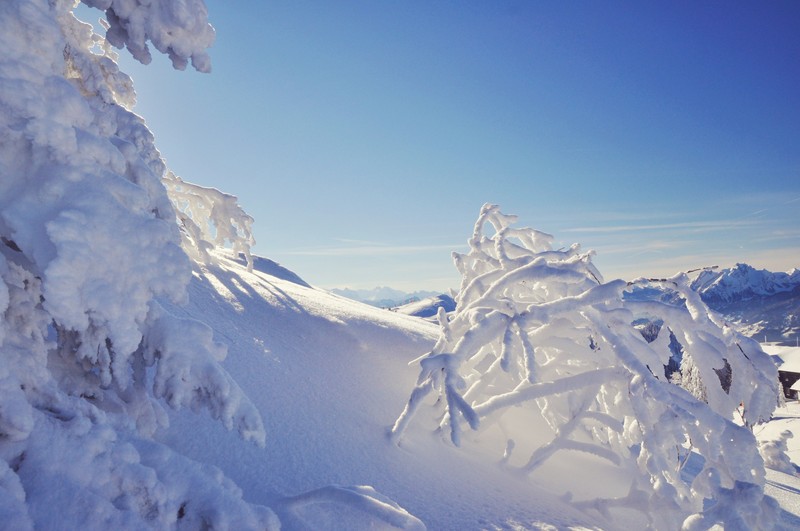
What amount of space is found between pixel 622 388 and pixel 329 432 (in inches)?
132

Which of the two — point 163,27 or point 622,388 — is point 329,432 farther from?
point 163,27

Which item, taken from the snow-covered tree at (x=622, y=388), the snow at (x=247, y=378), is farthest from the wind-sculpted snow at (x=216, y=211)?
the snow-covered tree at (x=622, y=388)

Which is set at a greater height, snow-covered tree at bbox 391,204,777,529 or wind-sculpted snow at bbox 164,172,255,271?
wind-sculpted snow at bbox 164,172,255,271

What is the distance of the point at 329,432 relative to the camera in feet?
15.1

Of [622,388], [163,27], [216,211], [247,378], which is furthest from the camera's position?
[216,211]

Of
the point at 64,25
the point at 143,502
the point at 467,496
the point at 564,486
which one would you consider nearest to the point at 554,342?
the point at 564,486

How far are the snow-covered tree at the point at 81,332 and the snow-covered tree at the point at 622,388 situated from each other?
246 cm

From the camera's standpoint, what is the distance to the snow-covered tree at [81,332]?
1995 millimetres

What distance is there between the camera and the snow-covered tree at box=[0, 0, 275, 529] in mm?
1995

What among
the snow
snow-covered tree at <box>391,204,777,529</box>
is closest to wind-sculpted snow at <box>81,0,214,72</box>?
the snow

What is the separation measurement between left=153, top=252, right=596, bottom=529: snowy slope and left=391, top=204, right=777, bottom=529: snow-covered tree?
1.53 feet

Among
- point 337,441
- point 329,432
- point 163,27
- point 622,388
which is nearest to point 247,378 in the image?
point 329,432

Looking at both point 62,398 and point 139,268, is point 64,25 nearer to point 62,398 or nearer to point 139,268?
point 139,268

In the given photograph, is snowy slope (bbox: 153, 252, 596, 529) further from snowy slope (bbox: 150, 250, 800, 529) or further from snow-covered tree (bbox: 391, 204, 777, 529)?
snow-covered tree (bbox: 391, 204, 777, 529)
